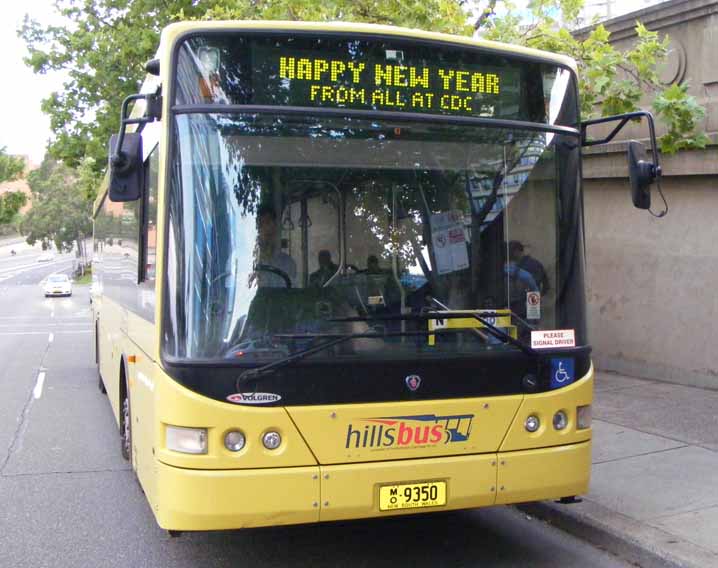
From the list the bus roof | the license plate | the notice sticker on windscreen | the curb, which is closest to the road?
the curb

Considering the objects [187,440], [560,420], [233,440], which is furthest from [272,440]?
[560,420]

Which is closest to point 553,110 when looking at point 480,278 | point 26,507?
point 480,278

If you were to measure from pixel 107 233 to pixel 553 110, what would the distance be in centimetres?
646

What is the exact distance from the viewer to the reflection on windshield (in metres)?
4.58

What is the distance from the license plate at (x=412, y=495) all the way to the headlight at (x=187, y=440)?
102 cm

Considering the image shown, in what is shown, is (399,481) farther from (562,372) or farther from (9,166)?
(9,166)

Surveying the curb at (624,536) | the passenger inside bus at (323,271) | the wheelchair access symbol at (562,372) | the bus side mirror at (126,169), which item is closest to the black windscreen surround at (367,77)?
the bus side mirror at (126,169)

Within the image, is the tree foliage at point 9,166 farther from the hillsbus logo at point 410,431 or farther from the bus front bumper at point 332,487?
the hillsbus logo at point 410,431

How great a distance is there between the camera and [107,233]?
10141mm

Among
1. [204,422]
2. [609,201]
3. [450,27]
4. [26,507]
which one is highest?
[450,27]

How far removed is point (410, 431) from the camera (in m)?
4.79

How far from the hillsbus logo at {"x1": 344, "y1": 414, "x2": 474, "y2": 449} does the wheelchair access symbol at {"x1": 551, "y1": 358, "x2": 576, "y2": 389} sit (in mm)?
608

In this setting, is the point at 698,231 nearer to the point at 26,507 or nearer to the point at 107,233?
the point at 107,233

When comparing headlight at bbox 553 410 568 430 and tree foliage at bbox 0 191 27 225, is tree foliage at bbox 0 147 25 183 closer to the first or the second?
tree foliage at bbox 0 191 27 225
